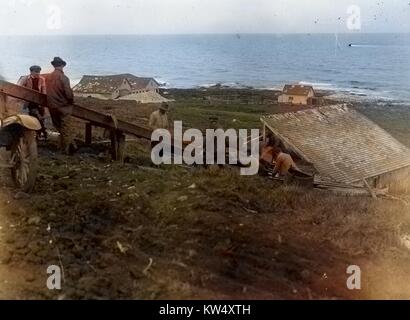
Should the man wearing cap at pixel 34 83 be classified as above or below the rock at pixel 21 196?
above

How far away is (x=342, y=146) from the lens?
444 inches

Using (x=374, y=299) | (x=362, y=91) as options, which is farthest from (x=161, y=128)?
(x=362, y=91)

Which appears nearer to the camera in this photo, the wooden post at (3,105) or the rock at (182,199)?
the rock at (182,199)

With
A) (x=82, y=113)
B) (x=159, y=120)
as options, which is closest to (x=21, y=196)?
(x=82, y=113)

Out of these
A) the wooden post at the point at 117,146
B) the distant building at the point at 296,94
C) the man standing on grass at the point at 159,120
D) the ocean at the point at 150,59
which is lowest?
the wooden post at the point at 117,146

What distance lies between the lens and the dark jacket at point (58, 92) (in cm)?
531

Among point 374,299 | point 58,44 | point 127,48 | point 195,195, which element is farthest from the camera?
point 127,48

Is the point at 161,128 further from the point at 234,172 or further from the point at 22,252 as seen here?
the point at 22,252

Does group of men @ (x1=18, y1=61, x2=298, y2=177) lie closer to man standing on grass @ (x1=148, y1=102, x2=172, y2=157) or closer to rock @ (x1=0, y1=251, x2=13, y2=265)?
man standing on grass @ (x1=148, y1=102, x2=172, y2=157)

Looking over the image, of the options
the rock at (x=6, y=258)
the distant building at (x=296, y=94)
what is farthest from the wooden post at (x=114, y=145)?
the distant building at (x=296, y=94)

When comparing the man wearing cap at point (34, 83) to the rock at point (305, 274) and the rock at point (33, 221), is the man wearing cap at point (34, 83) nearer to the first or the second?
the rock at point (33, 221)

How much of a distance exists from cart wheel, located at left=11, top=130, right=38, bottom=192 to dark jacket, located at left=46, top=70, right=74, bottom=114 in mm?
630
